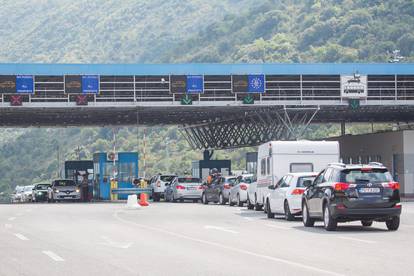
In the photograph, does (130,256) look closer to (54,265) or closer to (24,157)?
(54,265)

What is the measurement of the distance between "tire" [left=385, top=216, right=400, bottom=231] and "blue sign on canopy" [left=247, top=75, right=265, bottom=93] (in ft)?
139

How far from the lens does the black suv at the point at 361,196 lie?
24297 millimetres

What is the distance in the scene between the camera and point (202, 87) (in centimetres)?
6669

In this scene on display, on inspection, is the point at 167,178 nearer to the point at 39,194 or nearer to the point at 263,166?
the point at 39,194

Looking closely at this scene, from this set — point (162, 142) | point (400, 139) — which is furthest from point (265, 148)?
point (162, 142)

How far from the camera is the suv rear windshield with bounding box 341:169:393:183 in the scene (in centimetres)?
2458

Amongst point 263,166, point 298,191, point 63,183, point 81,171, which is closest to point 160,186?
point 63,183

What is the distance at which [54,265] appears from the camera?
Answer: 15875 mm

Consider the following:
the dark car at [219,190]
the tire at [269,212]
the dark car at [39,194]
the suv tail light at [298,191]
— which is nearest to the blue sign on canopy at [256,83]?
the dark car at [219,190]

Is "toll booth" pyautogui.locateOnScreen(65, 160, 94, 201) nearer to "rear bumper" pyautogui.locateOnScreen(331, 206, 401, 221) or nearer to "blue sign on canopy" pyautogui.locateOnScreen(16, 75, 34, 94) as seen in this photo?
"blue sign on canopy" pyautogui.locateOnScreen(16, 75, 34, 94)

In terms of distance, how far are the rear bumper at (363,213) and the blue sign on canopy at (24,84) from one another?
43407 millimetres

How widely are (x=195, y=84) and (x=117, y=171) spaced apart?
7.96 m

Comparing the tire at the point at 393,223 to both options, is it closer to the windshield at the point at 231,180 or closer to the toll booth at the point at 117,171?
the windshield at the point at 231,180

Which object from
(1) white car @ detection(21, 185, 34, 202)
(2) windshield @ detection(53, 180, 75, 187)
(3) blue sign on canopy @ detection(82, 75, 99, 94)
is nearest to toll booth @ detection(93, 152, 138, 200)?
(2) windshield @ detection(53, 180, 75, 187)
